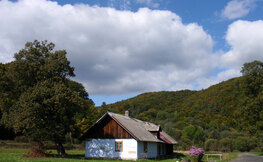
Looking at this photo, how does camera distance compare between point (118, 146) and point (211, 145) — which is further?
point (211, 145)

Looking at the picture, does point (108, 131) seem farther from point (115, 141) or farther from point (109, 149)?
point (109, 149)

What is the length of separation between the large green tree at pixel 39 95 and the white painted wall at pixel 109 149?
10.8ft

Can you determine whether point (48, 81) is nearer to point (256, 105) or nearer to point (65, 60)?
point (65, 60)

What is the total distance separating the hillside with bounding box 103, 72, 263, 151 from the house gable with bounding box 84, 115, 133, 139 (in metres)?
23.4

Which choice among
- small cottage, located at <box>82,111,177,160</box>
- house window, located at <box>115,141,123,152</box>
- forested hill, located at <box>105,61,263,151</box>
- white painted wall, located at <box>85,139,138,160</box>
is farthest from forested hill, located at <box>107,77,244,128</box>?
house window, located at <box>115,141,123,152</box>

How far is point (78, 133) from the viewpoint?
116 feet

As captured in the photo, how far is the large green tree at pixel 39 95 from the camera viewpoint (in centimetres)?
2880

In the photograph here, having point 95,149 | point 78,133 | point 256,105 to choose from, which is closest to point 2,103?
point 78,133

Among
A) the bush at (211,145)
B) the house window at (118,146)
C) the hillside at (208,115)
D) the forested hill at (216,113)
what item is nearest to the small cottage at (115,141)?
the house window at (118,146)

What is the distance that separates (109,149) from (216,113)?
80186mm

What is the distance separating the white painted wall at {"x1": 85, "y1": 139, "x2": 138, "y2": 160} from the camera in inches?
1229

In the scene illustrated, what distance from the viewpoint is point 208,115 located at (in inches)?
4087

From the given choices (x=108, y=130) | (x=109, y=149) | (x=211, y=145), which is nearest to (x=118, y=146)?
(x=109, y=149)

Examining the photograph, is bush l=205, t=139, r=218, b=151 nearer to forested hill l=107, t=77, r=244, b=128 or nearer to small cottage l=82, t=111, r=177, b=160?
forested hill l=107, t=77, r=244, b=128
